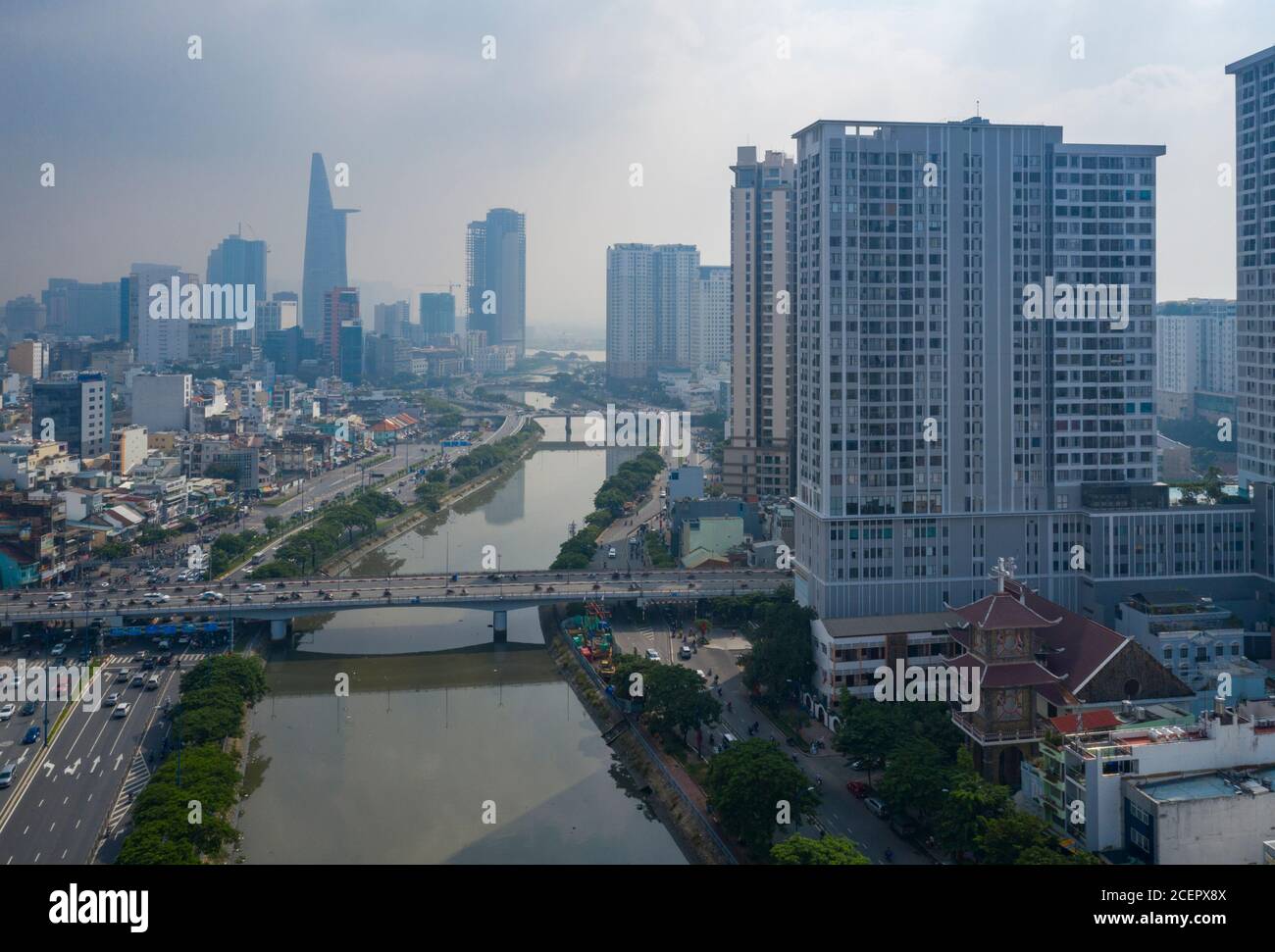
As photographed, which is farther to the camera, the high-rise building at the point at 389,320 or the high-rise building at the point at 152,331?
the high-rise building at the point at 389,320

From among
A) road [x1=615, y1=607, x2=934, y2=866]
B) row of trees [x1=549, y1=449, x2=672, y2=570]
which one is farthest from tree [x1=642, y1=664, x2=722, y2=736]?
row of trees [x1=549, y1=449, x2=672, y2=570]

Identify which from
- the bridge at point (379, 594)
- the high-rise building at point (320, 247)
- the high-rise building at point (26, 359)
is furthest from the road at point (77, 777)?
the high-rise building at point (320, 247)

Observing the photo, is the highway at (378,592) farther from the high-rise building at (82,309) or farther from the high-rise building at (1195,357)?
the high-rise building at (82,309)

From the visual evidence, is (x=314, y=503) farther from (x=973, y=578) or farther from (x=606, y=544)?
(x=973, y=578)

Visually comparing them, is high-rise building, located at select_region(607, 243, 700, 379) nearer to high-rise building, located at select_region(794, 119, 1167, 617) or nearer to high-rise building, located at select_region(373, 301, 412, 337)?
high-rise building, located at select_region(373, 301, 412, 337)

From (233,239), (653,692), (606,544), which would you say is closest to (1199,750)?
(653,692)
